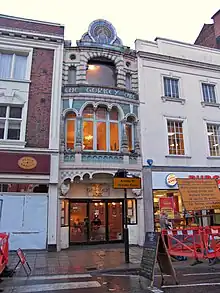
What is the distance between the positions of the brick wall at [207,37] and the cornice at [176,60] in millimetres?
4676

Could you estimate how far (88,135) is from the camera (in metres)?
15.0

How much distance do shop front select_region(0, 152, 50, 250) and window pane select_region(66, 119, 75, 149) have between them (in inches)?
61.9

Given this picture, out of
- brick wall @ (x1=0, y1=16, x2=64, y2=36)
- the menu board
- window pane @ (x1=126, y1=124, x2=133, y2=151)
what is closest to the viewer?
the menu board

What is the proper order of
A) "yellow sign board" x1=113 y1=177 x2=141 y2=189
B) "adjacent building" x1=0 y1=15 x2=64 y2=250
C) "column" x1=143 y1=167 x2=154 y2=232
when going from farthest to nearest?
"column" x1=143 y1=167 x2=154 y2=232 < "adjacent building" x1=0 y1=15 x2=64 y2=250 < "yellow sign board" x1=113 y1=177 x2=141 y2=189

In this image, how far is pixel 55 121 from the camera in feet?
47.4

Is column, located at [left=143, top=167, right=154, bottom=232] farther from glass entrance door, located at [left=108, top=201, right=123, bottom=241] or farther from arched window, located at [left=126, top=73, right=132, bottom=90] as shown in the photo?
arched window, located at [left=126, top=73, right=132, bottom=90]

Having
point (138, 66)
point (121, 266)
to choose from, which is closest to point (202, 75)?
point (138, 66)

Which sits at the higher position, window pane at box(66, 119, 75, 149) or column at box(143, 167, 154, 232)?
window pane at box(66, 119, 75, 149)

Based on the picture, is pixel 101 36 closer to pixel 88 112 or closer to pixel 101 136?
pixel 88 112

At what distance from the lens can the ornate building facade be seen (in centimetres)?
1422

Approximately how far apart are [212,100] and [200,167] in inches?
203

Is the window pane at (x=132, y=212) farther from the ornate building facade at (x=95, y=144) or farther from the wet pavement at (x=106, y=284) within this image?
the wet pavement at (x=106, y=284)

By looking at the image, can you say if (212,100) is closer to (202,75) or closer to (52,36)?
(202,75)

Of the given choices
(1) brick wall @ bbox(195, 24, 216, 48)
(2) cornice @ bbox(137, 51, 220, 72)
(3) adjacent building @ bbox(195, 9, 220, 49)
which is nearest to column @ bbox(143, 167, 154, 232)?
(2) cornice @ bbox(137, 51, 220, 72)
